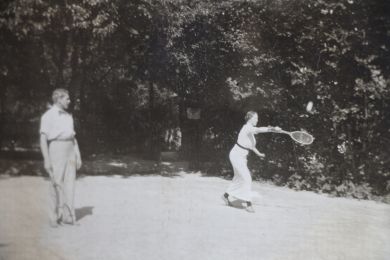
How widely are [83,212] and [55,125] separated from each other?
186cm

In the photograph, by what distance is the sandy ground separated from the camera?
6.52m

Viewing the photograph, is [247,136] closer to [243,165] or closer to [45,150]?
[243,165]

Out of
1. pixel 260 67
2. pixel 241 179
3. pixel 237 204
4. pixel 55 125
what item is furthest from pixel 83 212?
pixel 260 67

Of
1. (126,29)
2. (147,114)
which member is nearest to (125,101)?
(147,114)

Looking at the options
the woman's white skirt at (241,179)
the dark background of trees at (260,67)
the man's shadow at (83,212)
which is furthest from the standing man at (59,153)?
the dark background of trees at (260,67)

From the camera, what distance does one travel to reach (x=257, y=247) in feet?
23.2

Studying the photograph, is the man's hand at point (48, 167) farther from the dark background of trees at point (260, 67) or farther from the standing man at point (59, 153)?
the dark background of trees at point (260, 67)

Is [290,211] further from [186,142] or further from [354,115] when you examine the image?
[186,142]

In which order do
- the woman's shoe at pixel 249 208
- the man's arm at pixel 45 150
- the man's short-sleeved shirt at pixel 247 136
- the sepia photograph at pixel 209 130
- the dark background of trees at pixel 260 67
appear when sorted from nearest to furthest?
1. the man's arm at pixel 45 150
2. the sepia photograph at pixel 209 130
3. the woman's shoe at pixel 249 208
4. the man's short-sleeved shirt at pixel 247 136
5. the dark background of trees at pixel 260 67

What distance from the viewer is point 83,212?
320 inches

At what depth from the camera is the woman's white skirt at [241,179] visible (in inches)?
359

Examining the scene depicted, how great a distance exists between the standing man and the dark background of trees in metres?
3.57

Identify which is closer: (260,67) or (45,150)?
(45,150)

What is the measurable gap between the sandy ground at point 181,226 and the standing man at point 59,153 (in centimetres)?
35
